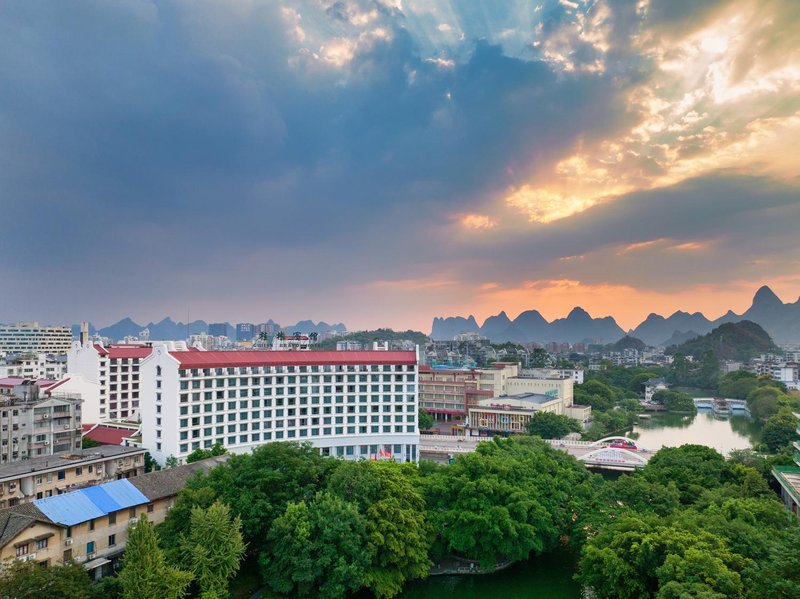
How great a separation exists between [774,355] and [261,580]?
126 m

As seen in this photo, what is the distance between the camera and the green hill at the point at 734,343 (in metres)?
114

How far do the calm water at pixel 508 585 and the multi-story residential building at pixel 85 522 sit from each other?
8.59m

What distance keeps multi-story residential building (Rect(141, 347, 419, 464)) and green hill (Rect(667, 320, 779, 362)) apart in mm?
99603

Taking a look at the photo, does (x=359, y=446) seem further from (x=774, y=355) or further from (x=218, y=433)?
(x=774, y=355)

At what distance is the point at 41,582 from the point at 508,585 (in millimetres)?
13186

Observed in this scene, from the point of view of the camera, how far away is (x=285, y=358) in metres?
31.4

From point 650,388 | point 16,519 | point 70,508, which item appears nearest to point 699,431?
point 650,388

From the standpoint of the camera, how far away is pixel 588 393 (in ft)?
196

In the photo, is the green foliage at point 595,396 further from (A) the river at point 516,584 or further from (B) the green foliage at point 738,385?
(A) the river at point 516,584

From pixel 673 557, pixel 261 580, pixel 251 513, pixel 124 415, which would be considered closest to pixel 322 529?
pixel 251 513

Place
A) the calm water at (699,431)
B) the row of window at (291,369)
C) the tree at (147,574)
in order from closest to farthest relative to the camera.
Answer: the tree at (147,574), the row of window at (291,369), the calm water at (699,431)

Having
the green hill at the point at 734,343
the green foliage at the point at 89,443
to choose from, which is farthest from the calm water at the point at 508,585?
the green hill at the point at 734,343

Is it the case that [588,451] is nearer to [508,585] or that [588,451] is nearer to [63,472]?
[508,585]

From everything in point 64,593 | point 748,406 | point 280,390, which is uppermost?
point 280,390
